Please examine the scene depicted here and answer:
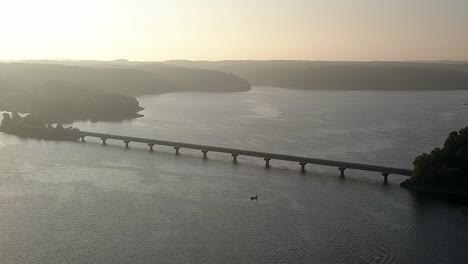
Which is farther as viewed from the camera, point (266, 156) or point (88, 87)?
point (88, 87)

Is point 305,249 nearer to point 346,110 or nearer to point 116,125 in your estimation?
point 116,125

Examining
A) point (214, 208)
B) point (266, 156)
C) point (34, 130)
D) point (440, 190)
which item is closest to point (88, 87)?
point (34, 130)

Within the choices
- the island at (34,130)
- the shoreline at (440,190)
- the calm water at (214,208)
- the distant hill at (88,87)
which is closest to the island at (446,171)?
the shoreline at (440,190)

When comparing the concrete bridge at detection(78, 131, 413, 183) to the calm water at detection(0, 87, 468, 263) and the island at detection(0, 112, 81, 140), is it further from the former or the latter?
the island at detection(0, 112, 81, 140)

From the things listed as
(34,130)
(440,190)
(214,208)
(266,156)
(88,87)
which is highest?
(88,87)

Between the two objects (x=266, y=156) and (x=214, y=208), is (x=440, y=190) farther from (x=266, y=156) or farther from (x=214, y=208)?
(x=214, y=208)

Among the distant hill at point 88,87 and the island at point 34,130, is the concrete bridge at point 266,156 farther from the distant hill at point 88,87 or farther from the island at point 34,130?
the distant hill at point 88,87
